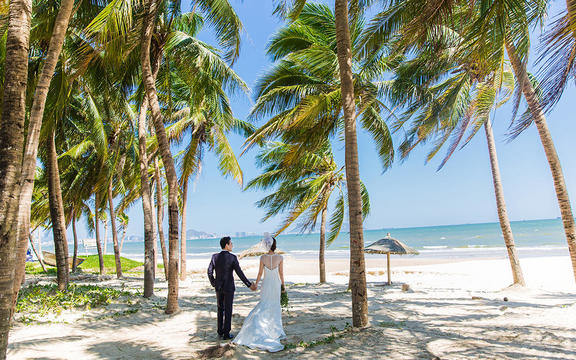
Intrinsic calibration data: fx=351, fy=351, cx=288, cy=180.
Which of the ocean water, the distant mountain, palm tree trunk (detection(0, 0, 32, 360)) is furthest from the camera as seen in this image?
the distant mountain

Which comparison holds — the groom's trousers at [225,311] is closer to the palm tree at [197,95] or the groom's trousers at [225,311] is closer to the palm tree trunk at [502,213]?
the palm tree at [197,95]

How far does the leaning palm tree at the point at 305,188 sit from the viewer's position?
32.9ft

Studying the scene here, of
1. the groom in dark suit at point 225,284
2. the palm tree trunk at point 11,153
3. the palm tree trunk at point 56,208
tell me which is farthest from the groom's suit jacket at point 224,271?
the palm tree trunk at point 56,208

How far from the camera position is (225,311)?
16.7 ft

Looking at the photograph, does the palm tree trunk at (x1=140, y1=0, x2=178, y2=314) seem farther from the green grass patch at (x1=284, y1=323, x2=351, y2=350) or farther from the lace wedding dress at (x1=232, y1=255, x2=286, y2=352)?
the green grass patch at (x1=284, y1=323, x2=351, y2=350)

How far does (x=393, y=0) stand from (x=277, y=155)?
8.57 meters

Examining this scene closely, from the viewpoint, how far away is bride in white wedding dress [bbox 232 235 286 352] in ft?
15.6

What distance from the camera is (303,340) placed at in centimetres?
495

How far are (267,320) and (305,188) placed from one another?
6.88 m

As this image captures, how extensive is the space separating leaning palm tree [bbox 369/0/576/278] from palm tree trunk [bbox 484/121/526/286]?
3.17 m

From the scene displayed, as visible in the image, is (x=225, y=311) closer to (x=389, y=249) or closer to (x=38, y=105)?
(x=38, y=105)

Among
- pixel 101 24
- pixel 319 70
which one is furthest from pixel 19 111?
pixel 319 70

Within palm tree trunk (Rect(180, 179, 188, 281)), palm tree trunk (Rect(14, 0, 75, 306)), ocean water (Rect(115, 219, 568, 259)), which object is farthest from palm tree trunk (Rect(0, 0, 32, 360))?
palm tree trunk (Rect(180, 179, 188, 281))

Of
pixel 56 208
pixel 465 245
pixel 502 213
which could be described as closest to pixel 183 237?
pixel 56 208
